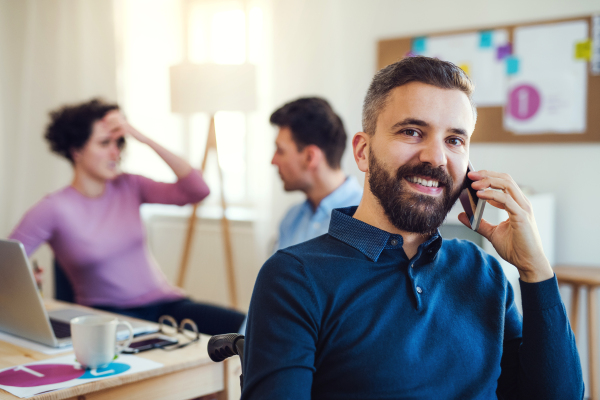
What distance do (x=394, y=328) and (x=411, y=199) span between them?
0.24 metres

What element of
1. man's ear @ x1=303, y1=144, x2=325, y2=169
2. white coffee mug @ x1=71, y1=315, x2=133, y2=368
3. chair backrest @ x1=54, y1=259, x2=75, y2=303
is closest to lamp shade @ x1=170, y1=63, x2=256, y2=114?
man's ear @ x1=303, y1=144, x2=325, y2=169

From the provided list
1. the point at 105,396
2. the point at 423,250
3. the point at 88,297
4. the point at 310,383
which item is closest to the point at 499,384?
the point at 423,250

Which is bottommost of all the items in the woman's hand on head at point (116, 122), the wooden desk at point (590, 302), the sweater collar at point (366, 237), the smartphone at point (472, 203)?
the wooden desk at point (590, 302)

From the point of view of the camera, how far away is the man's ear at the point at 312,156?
227 cm

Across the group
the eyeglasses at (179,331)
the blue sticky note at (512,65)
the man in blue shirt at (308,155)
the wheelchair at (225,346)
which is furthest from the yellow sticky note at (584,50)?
the wheelchair at (225,346)

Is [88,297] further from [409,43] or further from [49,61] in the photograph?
[49,61]

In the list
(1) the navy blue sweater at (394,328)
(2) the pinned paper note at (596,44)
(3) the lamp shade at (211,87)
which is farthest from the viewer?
(3) the lamp shade at (211,87)

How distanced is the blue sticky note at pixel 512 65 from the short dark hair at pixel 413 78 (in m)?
1.94

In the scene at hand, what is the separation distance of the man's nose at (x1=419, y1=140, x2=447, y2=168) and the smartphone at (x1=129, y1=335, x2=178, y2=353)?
80 cm

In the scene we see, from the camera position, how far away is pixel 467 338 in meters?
1.10

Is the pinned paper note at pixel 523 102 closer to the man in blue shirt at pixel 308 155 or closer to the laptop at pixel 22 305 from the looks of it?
the man in blue shirt at pixel 308 155

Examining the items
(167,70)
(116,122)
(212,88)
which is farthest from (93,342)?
(167,70)

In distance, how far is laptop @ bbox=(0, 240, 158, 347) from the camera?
142 centimetres

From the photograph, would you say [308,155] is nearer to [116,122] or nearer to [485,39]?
[116,122]
